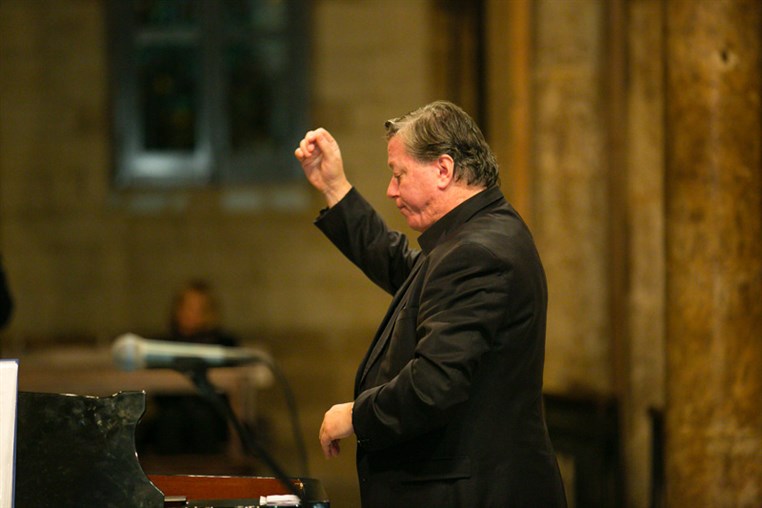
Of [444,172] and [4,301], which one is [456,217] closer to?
[444,172]

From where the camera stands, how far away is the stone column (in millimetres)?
4230

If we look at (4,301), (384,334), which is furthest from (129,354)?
(4,301)

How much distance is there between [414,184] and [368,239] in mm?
548

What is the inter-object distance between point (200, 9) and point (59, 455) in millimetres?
7135

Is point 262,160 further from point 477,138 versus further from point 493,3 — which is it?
point 477,138

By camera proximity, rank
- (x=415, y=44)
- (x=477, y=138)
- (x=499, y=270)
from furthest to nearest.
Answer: (x=415, y=44) < (x=477, y=138) < (x=499, y=270)

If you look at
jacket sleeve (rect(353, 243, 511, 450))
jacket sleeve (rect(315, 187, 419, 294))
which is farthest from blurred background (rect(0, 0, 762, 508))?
jacket sleeve (rect(353, 243, 511, 450))

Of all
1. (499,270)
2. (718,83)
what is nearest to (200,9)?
(718,83)

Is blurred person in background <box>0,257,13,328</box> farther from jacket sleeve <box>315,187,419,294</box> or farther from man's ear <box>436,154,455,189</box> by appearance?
man's ear <box>436,154,455,189</box>

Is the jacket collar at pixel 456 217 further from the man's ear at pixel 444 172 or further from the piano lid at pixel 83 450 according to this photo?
the piano lid at pixel 83 450

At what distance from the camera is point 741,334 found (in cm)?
423

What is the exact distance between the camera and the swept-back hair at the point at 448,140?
2.72 meters

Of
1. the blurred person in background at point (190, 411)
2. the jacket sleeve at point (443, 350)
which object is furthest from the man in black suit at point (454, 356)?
the blurred person in background at point (190, 411)

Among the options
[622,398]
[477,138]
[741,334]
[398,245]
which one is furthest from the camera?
[622,398]
